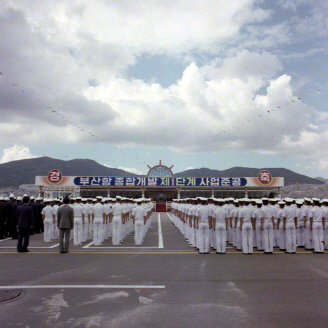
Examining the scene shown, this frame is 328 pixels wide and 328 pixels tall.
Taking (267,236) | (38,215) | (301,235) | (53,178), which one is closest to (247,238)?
(267,236)

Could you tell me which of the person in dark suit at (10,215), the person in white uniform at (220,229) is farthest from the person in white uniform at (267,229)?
the person in dark suit at (10,215)

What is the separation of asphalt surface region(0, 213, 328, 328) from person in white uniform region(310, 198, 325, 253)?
3.27 feet

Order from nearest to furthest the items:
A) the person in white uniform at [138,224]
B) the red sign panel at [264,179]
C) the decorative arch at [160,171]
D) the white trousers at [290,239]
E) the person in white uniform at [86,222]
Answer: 1. the white trousers at [290,239]
2. the person in white uniform at [138,224]
3. the person in white uniform at [86,222]
4. the red sign panel at [264,179]
5. the decorative arch at [160,171]

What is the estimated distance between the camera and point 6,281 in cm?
711

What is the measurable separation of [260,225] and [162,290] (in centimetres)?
637

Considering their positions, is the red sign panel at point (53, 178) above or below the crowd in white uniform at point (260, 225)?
above

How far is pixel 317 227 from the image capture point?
11.7 metres

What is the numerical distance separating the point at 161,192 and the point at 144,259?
140ft

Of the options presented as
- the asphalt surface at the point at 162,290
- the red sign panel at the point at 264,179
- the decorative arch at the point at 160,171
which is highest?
the decorative arch at the point at 160,171

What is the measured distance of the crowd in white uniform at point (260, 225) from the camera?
11.1 meters

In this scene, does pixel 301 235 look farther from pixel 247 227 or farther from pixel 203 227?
pixel 203 227

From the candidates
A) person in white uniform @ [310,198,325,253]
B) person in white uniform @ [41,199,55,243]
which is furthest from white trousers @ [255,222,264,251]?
person in white uniform @ [41,199,55,243]

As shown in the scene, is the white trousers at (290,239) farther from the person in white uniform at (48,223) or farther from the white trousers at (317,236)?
the person in white uniform at (48,223)

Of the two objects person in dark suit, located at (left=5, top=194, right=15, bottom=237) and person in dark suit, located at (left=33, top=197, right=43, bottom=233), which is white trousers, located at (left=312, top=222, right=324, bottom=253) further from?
person in dark suit, located at (left=33, top=197, right=43, bottom=233)
